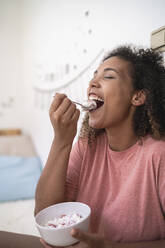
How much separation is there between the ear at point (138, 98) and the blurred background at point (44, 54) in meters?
0.17

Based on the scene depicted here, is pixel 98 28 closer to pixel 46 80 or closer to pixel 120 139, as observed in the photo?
pixel 120 139

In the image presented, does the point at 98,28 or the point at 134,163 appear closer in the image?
the point at 134,163

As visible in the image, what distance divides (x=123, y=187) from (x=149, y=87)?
329 millimetres

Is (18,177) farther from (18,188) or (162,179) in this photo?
(162,179)

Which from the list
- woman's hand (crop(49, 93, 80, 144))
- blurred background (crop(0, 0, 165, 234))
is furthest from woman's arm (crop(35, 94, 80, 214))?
blurred background (crop(0, 0, 165, 234))

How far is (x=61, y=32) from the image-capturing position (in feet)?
5.83

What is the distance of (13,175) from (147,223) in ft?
4.47

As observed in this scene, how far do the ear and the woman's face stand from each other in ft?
0.04

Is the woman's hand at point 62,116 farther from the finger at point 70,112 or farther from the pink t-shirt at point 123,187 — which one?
the pink t-shirt at point 123,187

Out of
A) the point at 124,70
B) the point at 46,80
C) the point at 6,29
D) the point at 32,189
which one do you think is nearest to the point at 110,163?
the point at 124,70

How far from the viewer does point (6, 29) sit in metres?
3.49

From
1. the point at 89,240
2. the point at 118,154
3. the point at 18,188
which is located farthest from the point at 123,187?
the point at 18,188

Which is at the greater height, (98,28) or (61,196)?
Result: (98,28)

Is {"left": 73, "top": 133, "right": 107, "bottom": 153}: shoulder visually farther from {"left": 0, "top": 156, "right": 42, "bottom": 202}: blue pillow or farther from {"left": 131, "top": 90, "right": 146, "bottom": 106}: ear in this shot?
{"left": 0, "top": 156, "right": 42, "bottom": 202}: blue pillow
